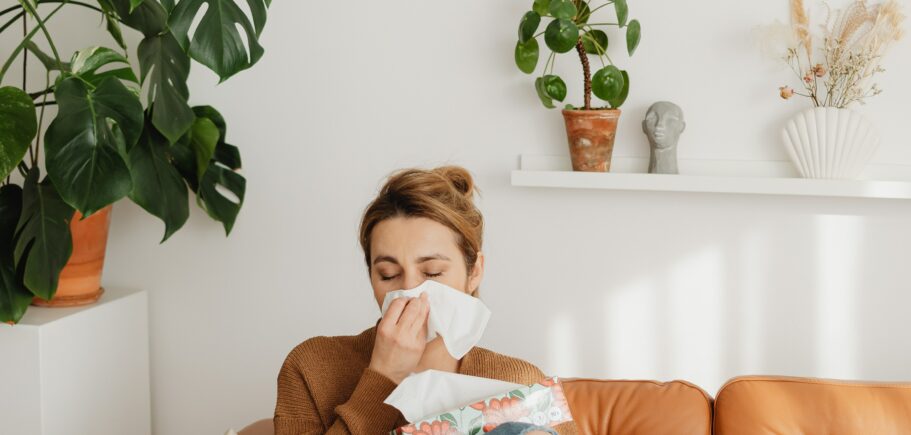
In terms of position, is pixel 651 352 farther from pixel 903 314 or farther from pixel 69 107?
pixel 69 107

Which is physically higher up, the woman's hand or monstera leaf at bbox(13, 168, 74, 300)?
monstera leaf at bbox(13, 168, 74, 300)

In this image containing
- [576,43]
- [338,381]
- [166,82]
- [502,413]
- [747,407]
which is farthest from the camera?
[576,43]

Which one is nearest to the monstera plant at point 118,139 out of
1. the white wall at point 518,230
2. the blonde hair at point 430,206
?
the white wall at point 518,230

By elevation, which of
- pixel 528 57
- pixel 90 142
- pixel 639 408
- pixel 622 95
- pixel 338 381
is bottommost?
pixel 639 408

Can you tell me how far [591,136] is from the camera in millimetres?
2281

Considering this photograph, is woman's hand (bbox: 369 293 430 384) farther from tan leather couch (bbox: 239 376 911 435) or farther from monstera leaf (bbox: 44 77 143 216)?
monstera leaf (bbox: 44 77 143 216)

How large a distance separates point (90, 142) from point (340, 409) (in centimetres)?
94

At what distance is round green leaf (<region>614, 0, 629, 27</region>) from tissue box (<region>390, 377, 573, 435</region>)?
1.14 metres

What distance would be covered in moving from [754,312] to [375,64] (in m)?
1.28

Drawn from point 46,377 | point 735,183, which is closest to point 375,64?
point 735,183

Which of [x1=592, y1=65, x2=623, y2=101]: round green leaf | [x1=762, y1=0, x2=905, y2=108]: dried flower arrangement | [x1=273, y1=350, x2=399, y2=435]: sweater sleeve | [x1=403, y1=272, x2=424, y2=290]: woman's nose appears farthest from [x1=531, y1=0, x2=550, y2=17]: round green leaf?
[x1=273, y1=350, x2=399, y2=435]: sweater sleeve

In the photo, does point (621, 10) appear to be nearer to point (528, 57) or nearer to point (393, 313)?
point (528, 57)

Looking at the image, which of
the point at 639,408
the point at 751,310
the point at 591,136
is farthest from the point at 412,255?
the point at 751,310

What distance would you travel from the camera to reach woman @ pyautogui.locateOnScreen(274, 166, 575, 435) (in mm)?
1557
